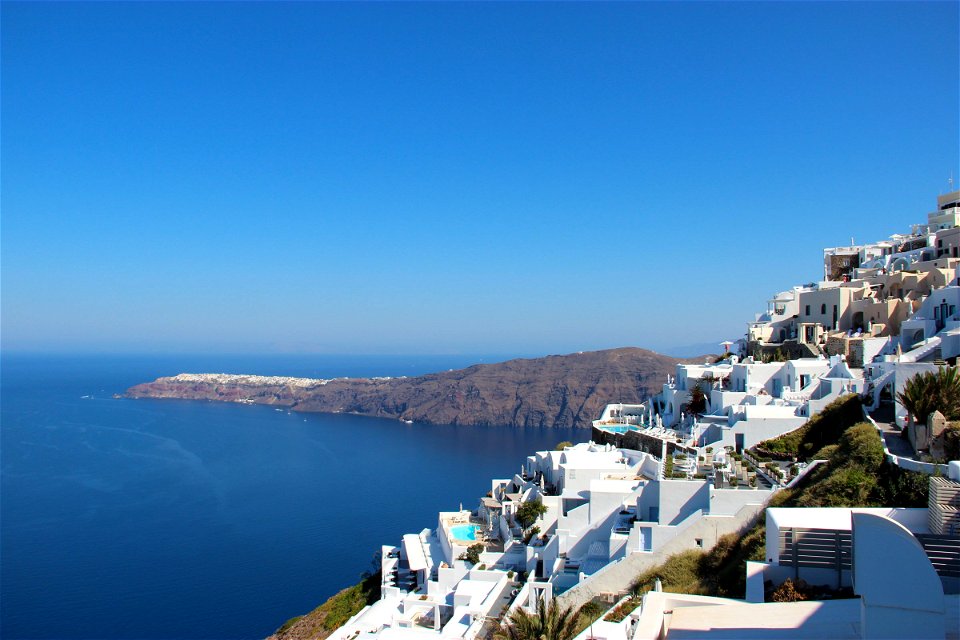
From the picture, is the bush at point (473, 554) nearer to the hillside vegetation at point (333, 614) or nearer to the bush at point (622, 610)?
the hillside vegetation at point (333, 614)

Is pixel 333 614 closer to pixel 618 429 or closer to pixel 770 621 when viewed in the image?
pixel 618 429

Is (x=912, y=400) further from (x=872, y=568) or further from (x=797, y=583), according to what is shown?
(x=872, y=568)

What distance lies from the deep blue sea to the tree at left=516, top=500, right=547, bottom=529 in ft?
42.3

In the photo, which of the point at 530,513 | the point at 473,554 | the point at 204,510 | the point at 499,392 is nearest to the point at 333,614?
the point at 473,554

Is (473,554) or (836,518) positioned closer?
(836,518)

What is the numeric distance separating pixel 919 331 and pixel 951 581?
473 inches

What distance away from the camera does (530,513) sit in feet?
60.6

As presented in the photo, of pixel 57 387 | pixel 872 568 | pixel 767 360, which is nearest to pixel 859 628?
pixel 872 568

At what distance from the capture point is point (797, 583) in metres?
9.23

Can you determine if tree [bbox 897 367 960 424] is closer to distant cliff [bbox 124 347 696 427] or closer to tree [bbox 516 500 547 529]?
tree [bbox 516 500 547 529]

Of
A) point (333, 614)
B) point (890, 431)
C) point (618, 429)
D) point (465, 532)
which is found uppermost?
point (890, 431)

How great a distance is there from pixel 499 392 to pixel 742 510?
78.4 m

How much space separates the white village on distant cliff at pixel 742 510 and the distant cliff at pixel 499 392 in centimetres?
5666

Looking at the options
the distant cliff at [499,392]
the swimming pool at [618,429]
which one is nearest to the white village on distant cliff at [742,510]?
the swimming pool at [618,429]
